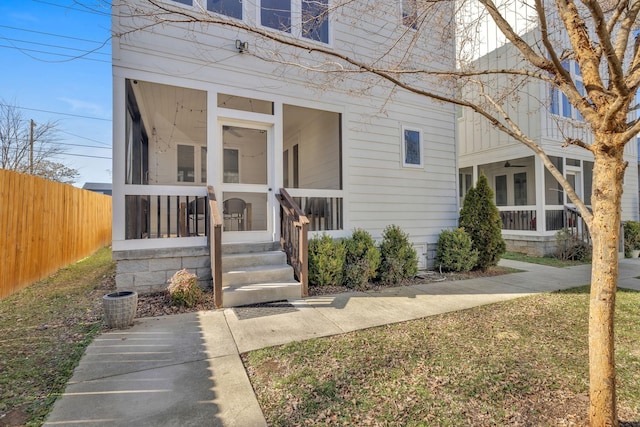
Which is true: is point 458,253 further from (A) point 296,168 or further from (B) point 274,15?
(B) point 274,15

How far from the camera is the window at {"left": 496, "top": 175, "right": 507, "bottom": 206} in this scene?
1209cm

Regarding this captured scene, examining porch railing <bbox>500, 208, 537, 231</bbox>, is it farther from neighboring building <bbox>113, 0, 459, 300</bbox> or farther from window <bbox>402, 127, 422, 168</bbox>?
window <bbox>402, 127, 422, 168</bbox>

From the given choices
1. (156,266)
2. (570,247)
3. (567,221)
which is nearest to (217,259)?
(156,266)

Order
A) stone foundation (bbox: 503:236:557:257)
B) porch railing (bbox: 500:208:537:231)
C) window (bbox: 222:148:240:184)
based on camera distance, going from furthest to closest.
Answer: porch railing (bbox: 500:208:537:231) < stone foundation (bbox: 503:236:557:257) < window (bbox: 222:148:240:184)

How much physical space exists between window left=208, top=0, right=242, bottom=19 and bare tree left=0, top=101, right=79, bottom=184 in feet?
42.4

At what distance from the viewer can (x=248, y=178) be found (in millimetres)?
8516

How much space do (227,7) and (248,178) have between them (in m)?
4.06

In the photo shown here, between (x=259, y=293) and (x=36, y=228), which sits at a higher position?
(x=36, y=228)

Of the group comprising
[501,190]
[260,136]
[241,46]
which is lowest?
[501,190]

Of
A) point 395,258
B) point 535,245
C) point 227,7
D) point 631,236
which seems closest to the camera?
point 227,7

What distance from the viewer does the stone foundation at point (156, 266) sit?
4547 mm

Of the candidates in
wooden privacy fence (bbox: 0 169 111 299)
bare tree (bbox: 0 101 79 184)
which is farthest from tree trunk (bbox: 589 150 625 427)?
bare tree (bbox: 0 101 79 184)

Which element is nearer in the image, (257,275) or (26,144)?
(257,275)

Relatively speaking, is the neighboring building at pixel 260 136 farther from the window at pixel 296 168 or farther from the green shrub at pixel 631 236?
the green shrub at pixel 631 236
